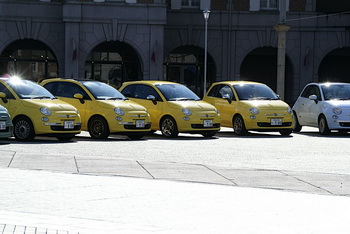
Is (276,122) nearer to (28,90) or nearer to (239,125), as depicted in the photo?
(239,125)

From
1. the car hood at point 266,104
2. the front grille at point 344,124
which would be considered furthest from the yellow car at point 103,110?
the front grille at point 344,124

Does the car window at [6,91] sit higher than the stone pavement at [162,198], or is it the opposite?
the car window at [6,91]

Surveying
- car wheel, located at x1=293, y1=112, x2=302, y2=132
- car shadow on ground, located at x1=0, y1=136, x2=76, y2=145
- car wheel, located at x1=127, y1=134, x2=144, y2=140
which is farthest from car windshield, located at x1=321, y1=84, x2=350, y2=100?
car shadow on ground, located at x1=0, y1=136, x2=76, y2=145

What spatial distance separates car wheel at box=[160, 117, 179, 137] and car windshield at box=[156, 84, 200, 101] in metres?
0.68

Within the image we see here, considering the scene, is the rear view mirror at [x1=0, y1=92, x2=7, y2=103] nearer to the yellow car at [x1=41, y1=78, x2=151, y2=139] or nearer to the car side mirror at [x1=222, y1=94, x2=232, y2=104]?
the yellow car at [x1=41, y1=78, x2=151, y2=139]

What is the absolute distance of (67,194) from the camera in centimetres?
1068

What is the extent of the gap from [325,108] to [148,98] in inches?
216

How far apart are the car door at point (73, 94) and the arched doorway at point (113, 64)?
21.7 m

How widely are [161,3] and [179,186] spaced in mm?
29692

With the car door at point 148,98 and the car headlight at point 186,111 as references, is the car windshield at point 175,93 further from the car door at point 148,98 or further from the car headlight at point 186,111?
the car headlight at point 186,111

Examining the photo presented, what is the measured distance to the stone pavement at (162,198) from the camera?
337 inches

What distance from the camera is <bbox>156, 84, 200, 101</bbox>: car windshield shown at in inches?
928

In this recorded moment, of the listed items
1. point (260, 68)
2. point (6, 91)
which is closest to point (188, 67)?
point (260, 68)

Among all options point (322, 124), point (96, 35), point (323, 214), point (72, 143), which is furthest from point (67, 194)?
point (96, 35)
